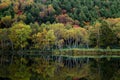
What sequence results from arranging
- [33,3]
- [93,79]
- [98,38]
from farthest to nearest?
[33,3]
[98,38]
[93,79]

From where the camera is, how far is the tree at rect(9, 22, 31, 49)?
306ft

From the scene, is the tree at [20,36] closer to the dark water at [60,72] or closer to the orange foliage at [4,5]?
the orange foliage at [4,5]

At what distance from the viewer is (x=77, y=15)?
12425cm

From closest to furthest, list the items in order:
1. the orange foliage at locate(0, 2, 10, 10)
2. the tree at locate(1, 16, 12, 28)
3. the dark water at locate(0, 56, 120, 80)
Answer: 1. the dark water at locate(0, 56, 120, 80)
2. the tree at locate(1, 16, 12, 28)
3. the orange foliage at locate(0, 2, 10, 10)

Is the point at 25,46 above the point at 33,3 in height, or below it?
below

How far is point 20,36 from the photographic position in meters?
94.2

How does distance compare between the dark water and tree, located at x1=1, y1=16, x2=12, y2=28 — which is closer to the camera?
the dark water

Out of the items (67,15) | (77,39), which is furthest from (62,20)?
(77,39)

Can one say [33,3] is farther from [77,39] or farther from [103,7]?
[77,39]

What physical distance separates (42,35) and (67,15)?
31119 mm

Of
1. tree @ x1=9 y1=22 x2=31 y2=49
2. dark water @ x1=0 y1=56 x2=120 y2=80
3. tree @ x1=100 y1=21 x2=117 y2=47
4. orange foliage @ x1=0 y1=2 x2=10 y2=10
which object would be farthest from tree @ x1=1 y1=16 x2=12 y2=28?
dark water @ x1=0 y1=56 x2=120 y2=80

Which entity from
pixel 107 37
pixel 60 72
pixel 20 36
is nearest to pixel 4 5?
pixel 20 36

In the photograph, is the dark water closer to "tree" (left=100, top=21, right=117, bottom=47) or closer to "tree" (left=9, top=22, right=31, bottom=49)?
"tree" (left=100, top=21, right=117, bottom=47)

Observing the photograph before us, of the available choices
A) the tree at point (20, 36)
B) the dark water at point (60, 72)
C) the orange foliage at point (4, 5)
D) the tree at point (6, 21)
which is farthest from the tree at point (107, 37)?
the orange foliage at point (4, 5)
